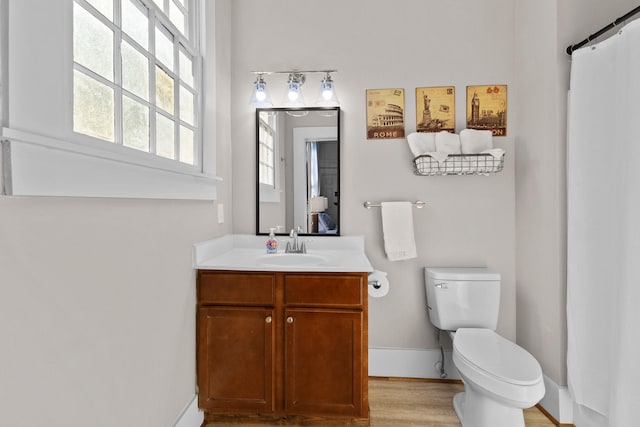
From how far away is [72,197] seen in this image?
98cm

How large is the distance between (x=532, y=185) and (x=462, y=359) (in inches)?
43.4

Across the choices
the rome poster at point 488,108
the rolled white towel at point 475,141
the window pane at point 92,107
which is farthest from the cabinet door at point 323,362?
the rome poster at point 488,108

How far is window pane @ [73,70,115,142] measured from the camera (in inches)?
42.6

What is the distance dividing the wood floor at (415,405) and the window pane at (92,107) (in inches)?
73.8

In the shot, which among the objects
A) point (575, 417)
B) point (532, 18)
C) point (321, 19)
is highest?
point (321, 19)

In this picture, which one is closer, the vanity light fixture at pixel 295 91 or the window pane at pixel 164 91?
the window pane at pixel 164 91

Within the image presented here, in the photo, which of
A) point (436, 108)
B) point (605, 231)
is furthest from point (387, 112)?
point (605, 231)

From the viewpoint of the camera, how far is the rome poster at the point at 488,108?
Result: 2.25 metres

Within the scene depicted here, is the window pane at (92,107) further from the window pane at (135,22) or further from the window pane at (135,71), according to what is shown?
the window pane at (135,22)

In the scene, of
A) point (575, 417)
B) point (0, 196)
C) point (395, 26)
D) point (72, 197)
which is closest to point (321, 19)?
point (395, 26)

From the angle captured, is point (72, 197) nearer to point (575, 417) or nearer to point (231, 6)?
point (231, 6)

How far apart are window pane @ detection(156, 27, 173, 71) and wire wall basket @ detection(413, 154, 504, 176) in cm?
147

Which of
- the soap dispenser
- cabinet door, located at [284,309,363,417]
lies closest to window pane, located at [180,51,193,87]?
the soap dispenser

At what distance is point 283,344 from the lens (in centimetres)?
176
